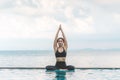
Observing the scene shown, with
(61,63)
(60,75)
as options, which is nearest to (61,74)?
(60,75)

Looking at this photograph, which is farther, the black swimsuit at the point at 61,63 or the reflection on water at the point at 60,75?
the black swimsuit at the point at 61,63

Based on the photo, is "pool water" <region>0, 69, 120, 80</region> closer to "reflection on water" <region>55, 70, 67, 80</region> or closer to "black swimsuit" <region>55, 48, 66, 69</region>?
"reflection on water" <region>55, 70, 67, 80</region>

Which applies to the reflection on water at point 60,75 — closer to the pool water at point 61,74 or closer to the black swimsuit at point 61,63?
the pool water at point 61,74

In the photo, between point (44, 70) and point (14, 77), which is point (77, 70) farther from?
Result: point (14, 77)

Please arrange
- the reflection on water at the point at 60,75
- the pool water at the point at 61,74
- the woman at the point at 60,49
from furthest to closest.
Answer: the woman at the point at 60,49
the pool water at the point at 61,74
the reflection on water at the point at 60,75

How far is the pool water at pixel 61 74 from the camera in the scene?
23188 millimetres

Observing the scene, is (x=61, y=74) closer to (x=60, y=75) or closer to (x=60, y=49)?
(x=60, y=75)

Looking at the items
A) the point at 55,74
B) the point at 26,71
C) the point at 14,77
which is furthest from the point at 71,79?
the point at 26,71

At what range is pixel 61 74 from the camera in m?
24.1

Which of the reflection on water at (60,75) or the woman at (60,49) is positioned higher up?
the woman at (60,49)

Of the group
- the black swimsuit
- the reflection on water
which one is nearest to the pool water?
the reflection on water

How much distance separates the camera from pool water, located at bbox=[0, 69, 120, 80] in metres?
23.2

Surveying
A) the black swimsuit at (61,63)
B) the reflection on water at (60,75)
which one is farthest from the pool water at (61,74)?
the black swimsuit at (61,63)

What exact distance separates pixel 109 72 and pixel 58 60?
3505 mm
